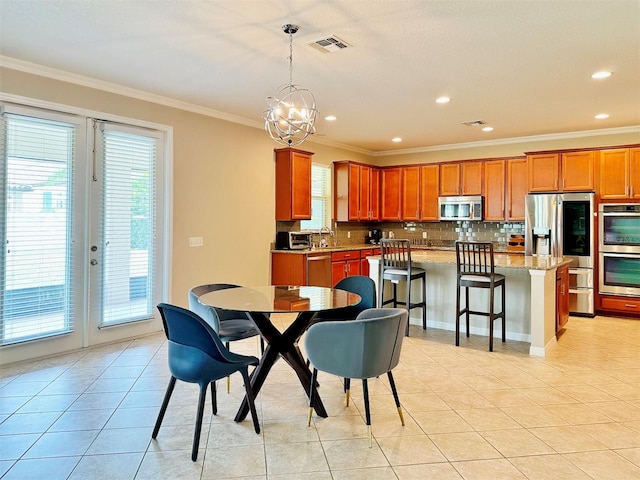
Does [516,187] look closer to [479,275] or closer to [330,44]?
[479,275]

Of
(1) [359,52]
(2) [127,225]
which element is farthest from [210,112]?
(1) [359,52]

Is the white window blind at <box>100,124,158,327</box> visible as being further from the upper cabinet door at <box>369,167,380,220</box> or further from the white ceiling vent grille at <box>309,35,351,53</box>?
the upper cabinet door at <box>369,167,380,220</box>

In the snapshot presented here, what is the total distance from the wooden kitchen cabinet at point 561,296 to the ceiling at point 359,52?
1.95m

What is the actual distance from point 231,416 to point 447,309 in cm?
321

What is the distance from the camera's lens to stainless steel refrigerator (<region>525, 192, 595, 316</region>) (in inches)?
237

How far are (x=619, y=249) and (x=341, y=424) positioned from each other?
Result: 16.7 ft

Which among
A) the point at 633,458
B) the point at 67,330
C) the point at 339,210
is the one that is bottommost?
the point at 633,458

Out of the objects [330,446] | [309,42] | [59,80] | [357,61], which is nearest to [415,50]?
[357,61]

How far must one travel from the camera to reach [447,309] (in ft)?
17.4

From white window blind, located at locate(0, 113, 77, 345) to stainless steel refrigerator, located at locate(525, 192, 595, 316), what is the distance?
5.92 m

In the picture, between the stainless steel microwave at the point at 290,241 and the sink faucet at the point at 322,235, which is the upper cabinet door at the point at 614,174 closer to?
the sink faucet at the point at 322,235

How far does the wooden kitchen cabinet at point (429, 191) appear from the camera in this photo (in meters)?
7.71

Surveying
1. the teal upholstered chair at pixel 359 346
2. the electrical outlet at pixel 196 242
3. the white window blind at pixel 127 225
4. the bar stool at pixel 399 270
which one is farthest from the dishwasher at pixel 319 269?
the teal upholstered chair at pixel 359 346

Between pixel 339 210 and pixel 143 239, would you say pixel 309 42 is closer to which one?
pixel 143 239
